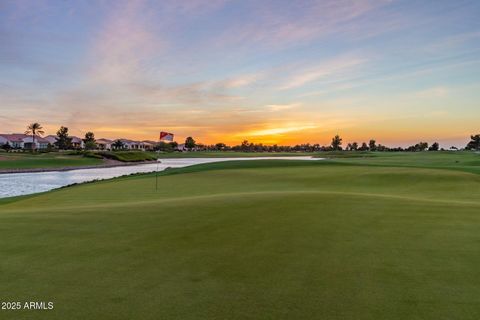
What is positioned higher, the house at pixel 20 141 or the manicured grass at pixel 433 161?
the house at pixel 20 141

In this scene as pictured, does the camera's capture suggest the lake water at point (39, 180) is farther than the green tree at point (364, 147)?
No

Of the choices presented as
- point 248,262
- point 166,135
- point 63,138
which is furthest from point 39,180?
point 63,138

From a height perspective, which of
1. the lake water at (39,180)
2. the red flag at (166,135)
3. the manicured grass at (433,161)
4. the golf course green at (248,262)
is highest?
the red flag at (166,135)

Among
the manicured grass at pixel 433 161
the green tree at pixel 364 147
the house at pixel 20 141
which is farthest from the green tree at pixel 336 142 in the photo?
the house at pixel 20 141

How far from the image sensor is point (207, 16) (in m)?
29.1

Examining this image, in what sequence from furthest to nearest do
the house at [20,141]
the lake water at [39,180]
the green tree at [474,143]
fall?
the house at [20,141] → the green tree at [474,143] → the lake water at [39,180]

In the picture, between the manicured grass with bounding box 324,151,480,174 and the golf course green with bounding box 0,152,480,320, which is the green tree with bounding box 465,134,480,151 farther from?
the golf course green with bounding box 0,152,480,320

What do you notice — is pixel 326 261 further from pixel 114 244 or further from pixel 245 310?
pixel 114 244

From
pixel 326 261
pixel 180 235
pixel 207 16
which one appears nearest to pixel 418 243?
pixel 326 261

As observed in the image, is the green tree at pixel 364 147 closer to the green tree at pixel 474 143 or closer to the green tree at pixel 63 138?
the green tree at pixel 474 143

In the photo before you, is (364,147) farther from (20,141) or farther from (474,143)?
(20,141)

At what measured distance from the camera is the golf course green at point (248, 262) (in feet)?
14.2

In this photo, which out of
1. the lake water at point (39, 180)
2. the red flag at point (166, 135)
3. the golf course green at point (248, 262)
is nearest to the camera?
the golf course green at point (248, 262)

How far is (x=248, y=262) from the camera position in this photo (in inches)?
234
